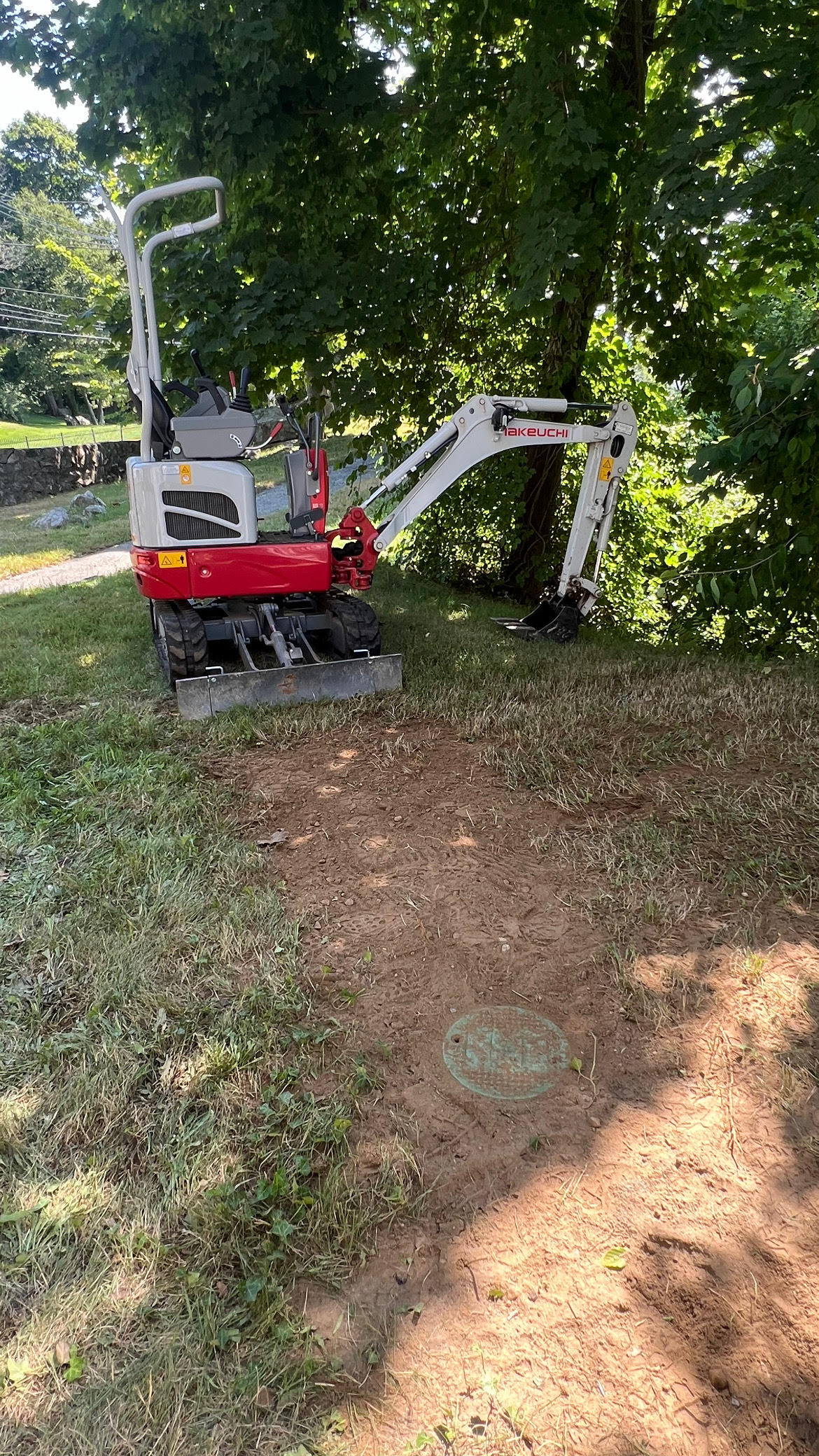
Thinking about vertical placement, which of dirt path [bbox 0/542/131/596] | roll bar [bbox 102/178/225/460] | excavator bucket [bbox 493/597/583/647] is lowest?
dirt path [bbox 0/542/131/596]

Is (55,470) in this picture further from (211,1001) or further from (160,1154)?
(160,1154)

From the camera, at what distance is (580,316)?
8.52 metres

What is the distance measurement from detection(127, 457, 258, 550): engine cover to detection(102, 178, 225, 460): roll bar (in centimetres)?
24

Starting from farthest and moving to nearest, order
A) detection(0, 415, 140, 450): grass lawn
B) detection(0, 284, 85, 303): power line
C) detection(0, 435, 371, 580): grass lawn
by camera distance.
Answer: detection(0, 284, 85, 303): power line
detection(0, 415, 140, 450): grass lawn
detection(0, 435, 371, 580): grass lawn

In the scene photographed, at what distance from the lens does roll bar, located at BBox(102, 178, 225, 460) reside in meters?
5.59

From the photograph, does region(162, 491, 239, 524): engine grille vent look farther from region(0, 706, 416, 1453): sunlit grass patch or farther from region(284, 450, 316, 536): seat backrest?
region(0, 706, 416, 1453): sunlit grass patch

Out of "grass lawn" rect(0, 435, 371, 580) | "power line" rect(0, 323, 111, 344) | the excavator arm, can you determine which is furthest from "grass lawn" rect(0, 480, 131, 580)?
"power line" rect(0, 323, 111, 344)

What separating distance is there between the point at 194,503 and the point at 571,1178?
190 inches

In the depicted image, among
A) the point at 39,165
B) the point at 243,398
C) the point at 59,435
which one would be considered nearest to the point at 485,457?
the point at 243,398

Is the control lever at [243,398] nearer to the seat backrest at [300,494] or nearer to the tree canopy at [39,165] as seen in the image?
the seat backrest at [300,494]

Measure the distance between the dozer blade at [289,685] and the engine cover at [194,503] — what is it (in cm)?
96

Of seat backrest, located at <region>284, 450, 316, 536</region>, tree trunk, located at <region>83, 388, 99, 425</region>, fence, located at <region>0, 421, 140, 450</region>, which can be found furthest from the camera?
tree trunk, located at <region>83, 388, 99, 425</region>

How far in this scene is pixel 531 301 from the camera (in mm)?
6398

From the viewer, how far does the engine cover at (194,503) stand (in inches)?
223
